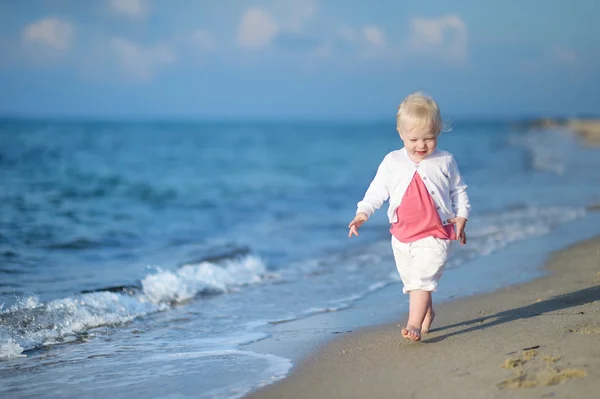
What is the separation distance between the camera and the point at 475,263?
722cm

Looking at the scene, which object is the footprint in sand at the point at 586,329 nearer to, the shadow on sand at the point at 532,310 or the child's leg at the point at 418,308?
the shadow on sand at the point at 532,310

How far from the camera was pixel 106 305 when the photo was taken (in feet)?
18.7

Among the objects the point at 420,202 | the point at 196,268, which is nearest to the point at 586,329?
the point at 420,202

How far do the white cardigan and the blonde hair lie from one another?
216mm

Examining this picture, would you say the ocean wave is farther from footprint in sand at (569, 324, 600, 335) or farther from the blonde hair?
footprint in sand at (569, 324, 600, 335)

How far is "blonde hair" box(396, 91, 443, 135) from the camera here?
12.8 ft

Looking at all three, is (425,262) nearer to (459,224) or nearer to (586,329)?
(459,224)

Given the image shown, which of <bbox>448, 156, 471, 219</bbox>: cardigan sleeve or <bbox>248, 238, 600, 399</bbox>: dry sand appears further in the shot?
<bbox>448, 156, 471, 219</bbox>: cardigan sleeve

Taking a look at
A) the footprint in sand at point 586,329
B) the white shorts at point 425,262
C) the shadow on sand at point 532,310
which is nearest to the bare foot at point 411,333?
the shadow on sand at point 532,310

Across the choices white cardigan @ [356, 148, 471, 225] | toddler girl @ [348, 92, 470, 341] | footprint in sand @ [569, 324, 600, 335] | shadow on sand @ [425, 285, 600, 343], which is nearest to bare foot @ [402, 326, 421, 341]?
toddler girl @ [348, 92, 470, 341]

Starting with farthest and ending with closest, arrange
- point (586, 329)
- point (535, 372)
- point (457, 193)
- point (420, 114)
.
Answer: point (457, 193) < point (420, 114) < point (586, 329) < point (535, 372)

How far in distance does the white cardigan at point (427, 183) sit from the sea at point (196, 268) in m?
1.14

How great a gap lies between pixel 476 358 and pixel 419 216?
0.94 metres

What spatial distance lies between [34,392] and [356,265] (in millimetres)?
4635
